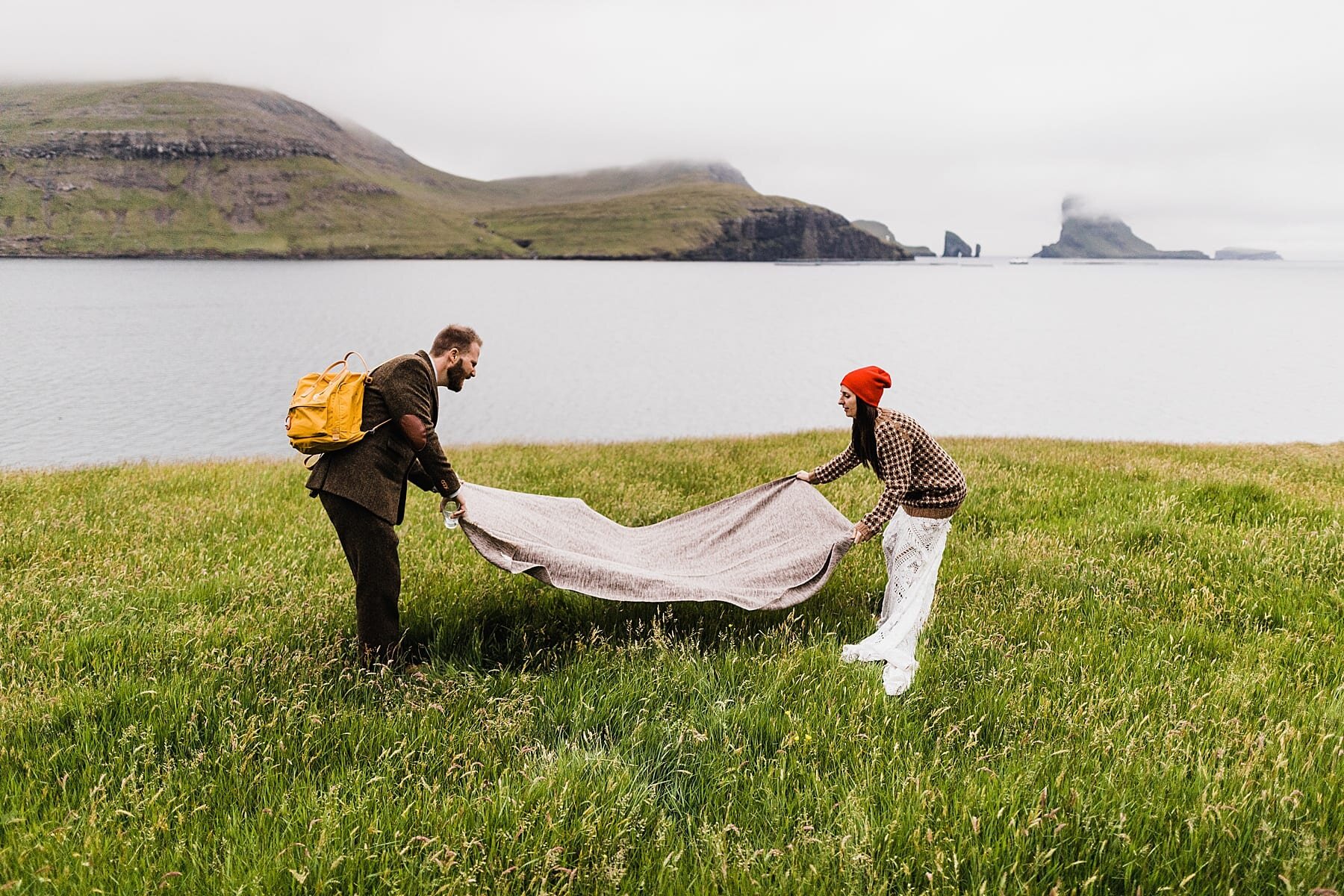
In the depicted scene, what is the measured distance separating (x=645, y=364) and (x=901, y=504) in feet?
147

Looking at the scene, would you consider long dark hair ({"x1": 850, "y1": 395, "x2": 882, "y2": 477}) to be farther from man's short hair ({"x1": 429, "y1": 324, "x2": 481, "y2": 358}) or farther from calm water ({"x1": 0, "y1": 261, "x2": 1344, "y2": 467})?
calm water ({"x1": 0, "y1": 261, "x2": 1344, "y2": 467})

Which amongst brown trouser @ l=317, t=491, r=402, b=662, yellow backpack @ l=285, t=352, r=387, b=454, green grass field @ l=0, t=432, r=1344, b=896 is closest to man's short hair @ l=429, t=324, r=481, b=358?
yellow backpack @ l=285, t=352, r=387, b=454

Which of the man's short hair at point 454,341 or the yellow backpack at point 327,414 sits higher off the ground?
the man's short hair at point 454,341

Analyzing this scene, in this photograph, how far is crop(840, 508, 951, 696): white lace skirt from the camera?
6.38 m

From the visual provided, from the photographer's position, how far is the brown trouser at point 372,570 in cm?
597

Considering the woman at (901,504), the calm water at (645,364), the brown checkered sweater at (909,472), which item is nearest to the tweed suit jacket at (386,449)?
the woman at (901,504)

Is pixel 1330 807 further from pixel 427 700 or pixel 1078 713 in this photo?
pixel 427 700

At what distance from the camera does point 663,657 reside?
6.21 meters

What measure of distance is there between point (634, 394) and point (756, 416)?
7.94 m

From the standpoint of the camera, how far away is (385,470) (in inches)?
237

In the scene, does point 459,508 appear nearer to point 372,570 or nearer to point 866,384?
point 372,570

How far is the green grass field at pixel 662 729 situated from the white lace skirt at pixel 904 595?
0.23 meters

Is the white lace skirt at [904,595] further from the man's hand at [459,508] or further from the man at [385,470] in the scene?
the man at [385,470]

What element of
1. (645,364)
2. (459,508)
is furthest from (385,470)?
(645,364)
